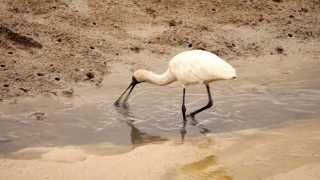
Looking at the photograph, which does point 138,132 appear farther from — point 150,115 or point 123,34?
point 123,34

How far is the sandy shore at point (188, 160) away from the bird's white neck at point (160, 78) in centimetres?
126

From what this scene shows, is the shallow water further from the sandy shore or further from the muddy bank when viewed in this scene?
the muddy bank

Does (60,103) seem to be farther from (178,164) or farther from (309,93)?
(309,93)

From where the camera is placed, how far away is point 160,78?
8000mm

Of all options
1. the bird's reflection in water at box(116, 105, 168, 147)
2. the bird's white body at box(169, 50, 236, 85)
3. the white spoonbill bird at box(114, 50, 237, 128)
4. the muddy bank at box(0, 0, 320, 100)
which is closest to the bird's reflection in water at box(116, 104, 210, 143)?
the bird's reflection in water at box(116, 105, 168, 147)

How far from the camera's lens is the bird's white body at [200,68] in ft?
24.0

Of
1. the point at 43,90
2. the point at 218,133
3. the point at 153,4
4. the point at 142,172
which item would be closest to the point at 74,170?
the point at 142,172

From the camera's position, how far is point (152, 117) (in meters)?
7.46

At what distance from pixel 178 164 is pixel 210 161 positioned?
Result: 1.20 feet

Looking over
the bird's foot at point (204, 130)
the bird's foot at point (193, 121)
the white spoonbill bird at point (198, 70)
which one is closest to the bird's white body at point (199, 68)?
the white spoonbill bird at point (198, 70)

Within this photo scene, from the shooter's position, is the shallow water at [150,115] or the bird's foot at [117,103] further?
the bird's foot at [117,103]

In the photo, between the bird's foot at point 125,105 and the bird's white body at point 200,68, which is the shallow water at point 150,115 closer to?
the bird's foot at point 125,105

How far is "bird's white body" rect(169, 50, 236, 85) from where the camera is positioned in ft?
24.0

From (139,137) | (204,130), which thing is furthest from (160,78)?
(139,137)
